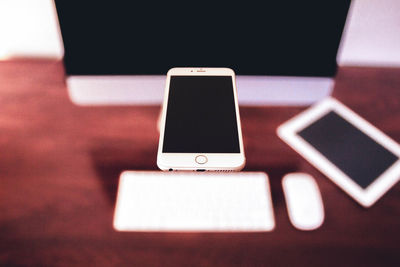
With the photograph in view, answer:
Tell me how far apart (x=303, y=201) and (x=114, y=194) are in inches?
15.1

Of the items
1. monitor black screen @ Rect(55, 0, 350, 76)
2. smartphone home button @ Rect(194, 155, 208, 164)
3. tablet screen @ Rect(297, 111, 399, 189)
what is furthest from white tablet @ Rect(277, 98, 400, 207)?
smartphone home button @ Rect(194, 155, 208, 164)

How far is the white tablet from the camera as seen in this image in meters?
0.72

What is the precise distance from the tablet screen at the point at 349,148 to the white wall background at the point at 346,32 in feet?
0.85

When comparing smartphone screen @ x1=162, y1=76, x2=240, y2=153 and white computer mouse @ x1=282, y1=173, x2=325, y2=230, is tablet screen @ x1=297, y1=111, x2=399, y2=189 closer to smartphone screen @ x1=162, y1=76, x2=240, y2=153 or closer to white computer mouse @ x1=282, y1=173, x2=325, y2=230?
white computer mouse @ x1=282, y1=173, x2=325, y2=230

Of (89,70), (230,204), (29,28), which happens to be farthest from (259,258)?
(29,28)

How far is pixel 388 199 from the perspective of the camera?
0.70 meters

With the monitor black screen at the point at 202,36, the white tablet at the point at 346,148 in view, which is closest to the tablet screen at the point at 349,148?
the white tablet at the point at 346,148

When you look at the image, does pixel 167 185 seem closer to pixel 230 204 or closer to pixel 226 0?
pixel 230 204

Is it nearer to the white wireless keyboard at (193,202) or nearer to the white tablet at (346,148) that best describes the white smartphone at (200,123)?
the white wireless keyboard at (193,202)

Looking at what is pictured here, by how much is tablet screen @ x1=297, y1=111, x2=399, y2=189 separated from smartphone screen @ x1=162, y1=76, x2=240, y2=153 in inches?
7.4

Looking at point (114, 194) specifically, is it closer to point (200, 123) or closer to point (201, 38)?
point (200, 123)

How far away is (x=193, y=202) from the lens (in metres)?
0.69

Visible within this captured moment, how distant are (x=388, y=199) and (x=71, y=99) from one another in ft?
2.52

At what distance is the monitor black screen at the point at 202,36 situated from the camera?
2.31ft
